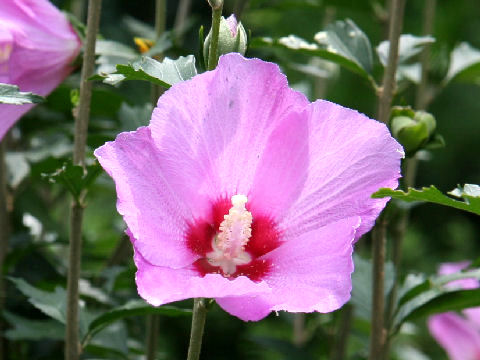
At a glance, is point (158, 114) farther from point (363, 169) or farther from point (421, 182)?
point (421, 182)

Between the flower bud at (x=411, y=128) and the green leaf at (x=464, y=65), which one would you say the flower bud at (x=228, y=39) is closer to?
the flower bud at (x=411, y=128)

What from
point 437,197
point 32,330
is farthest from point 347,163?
point 32,330

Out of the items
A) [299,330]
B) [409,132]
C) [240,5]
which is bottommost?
[299,330]

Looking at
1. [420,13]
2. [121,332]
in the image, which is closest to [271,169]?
[121,332]

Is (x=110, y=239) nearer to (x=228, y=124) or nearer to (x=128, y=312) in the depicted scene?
(x=128, y=312)

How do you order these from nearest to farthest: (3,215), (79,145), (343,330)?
(79,145), (3,215), (343,330)
